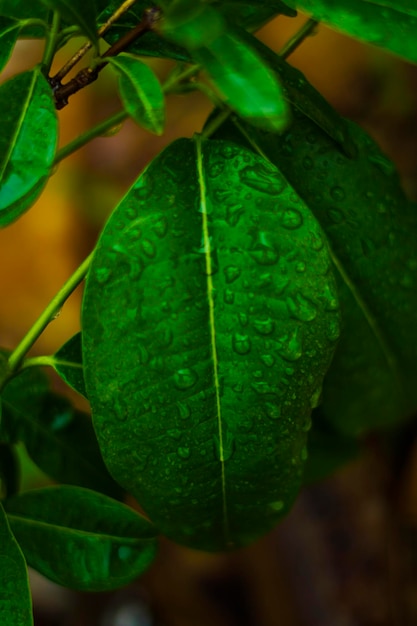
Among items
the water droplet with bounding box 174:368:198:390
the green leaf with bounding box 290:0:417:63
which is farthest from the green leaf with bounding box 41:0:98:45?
the water droplet with bounding box 174:368:198:390

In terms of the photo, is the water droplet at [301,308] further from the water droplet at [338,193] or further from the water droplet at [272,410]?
the water droplet at [338,193]

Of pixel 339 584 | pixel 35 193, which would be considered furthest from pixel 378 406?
pixel 339 584

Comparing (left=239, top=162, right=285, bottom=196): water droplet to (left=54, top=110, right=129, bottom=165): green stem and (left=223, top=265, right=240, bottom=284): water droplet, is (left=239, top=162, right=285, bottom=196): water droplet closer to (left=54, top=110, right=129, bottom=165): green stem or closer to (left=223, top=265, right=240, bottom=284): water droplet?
(left=223, top=265, right=240, bottom=284): water droplet

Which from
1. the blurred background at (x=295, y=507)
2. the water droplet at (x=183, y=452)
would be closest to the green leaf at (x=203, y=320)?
the water droplet at (x=183, y=452)

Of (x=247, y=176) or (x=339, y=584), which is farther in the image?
(x=339, y=584)

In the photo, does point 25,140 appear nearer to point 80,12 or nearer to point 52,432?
point 80,12

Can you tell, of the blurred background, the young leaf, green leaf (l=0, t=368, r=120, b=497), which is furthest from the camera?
the blurred background

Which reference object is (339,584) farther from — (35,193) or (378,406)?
(35,193)
